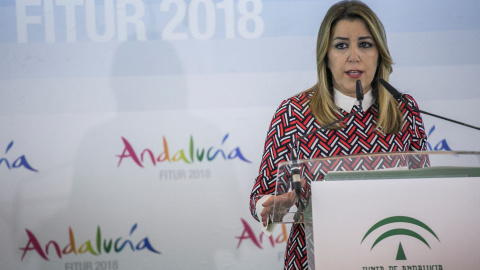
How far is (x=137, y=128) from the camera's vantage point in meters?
2.79

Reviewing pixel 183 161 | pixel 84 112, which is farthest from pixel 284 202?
pixel 84 112

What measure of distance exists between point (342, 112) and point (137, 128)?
4.28 feet

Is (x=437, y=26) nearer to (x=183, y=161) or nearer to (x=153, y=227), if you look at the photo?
(x=183, y=161)

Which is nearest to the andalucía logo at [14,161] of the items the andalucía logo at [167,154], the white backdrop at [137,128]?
the white backdrop at [137,128]

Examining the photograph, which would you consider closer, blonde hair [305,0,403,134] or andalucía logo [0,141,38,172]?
blonde hair [305,0,403,134]

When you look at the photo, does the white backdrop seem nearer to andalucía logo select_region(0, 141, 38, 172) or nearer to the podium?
andalucía logo select_region(0, 141, 38, 172)

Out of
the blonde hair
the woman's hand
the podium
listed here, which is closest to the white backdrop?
the blonde hair

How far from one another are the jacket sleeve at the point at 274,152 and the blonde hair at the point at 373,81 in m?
0.09

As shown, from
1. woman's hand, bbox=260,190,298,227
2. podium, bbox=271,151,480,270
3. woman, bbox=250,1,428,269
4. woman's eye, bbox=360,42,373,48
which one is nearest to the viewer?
podium, bbox=271,151,480,270

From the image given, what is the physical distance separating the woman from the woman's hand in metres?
0.31

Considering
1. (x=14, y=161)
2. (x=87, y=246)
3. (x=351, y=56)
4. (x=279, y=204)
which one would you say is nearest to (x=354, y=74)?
(x=351, y=56)

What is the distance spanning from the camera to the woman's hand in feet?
4.12

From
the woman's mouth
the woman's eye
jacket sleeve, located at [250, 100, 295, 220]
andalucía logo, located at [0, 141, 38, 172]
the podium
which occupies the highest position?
the woman's eye

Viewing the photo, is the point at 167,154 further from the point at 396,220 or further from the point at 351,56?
the point at 396,220
